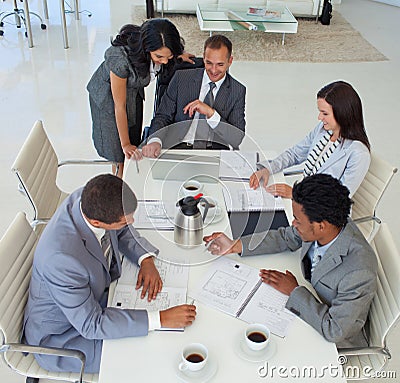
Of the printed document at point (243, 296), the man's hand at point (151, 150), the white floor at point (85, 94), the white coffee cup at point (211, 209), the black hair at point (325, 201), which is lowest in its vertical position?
the white floor at point (85, 94)

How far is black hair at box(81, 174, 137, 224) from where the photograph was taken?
149 cm

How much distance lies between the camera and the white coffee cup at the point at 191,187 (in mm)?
2045

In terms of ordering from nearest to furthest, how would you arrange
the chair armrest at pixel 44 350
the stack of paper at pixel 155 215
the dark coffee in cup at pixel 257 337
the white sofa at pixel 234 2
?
the dark coffee in cup at pixel 257 337, the chair armrest at pixel 44 350, the stack of paper at pixel 155 215, the white sofa at pixel 234 2

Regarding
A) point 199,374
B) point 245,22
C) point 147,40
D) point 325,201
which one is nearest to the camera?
point 199,374

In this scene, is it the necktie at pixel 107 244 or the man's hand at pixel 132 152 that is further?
the man's hand at pixel 132 152

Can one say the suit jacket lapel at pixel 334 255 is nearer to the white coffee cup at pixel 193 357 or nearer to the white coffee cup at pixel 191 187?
the white coffee cup at pixel 193 357

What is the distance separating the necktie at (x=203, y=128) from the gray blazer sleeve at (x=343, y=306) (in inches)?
43.6

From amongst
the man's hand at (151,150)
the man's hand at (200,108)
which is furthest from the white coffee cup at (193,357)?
the man's hand at (200,108)

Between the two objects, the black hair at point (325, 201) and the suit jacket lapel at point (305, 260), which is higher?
the black hair at point (325, 201)

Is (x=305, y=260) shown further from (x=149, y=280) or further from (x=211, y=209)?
(x=149, y=280)

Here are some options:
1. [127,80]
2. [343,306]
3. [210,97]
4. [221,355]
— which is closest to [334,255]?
[343,306]

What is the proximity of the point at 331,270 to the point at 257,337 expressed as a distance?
353mm

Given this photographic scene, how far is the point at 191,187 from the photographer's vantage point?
2.09m

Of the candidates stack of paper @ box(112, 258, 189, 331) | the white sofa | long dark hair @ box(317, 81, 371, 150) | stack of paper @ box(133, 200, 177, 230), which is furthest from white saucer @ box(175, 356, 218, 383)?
the white sofa
